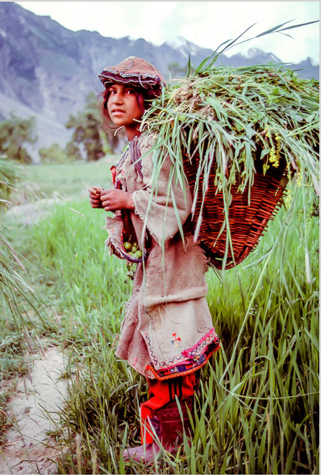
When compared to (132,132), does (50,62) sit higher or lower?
higher

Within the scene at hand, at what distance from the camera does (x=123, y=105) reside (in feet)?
4.19

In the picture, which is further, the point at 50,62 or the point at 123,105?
the point at 50,62

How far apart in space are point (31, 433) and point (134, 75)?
1.33 meters

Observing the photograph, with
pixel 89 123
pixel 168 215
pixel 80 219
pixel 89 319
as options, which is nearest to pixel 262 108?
pixel 168 215

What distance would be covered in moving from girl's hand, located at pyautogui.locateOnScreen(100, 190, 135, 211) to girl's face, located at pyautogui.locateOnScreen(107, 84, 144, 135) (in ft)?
0.82

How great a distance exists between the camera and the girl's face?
127 cm

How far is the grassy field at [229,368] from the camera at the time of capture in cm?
109

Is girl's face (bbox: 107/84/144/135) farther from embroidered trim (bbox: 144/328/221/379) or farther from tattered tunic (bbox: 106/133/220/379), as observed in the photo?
embroidered trim (bbox: 144/328/221/379)

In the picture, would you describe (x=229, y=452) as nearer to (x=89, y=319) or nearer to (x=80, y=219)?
(x=89, y=319)

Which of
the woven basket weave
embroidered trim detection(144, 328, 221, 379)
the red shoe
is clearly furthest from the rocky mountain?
the red shoe

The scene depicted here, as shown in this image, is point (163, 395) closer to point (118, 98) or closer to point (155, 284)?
point (155, 284)

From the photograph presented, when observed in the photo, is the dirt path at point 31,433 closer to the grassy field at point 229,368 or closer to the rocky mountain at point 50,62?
the grassy field at point 229,368

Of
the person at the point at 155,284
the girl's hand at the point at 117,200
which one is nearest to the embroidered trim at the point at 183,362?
the person at the point at 155,284

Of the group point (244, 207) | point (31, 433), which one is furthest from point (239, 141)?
point (31, 433)
